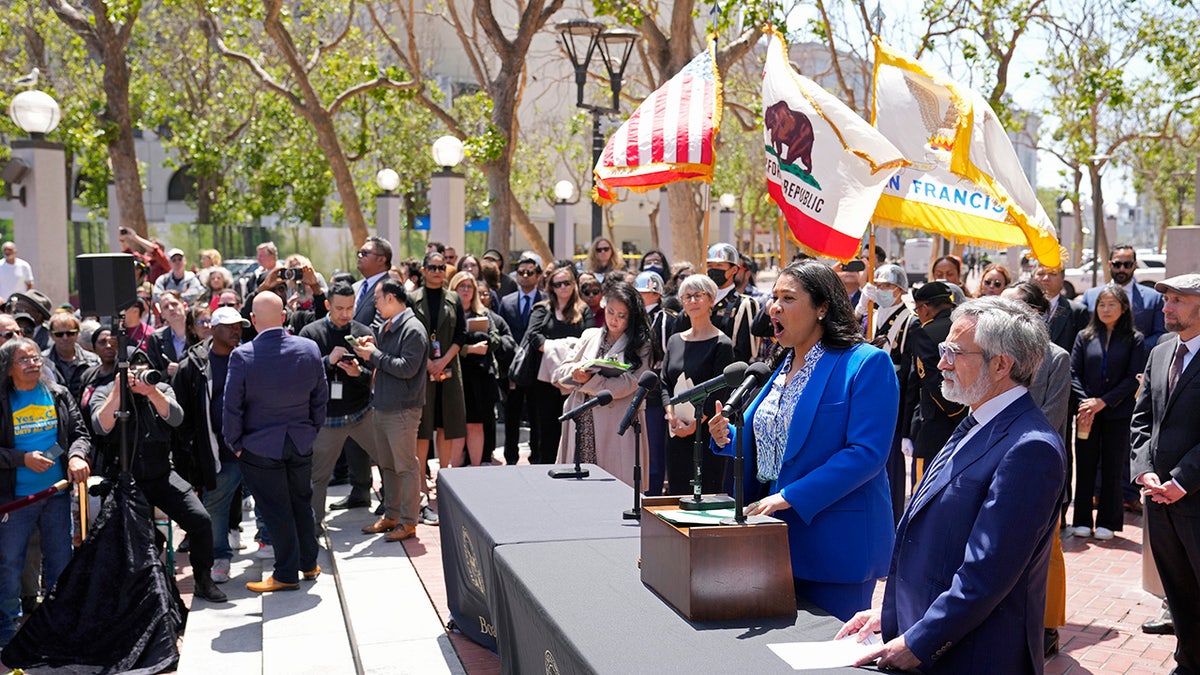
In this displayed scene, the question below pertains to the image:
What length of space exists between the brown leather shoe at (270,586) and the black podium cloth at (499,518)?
170 centimetres

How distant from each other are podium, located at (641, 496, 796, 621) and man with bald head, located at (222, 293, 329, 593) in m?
4.22

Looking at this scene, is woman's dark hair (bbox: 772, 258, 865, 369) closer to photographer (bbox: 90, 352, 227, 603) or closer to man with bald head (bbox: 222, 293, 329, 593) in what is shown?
man with bald head (bbox: 222, 293, 329, 593)

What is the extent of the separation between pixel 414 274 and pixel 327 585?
3241mm

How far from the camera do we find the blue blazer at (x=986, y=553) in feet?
9.47

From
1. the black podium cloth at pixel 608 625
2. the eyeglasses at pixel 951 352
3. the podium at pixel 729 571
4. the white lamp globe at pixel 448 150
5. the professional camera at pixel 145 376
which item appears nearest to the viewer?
the black podium cloth at pixel 608 625

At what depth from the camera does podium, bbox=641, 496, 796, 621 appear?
3.27m

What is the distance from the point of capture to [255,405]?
23.0ft

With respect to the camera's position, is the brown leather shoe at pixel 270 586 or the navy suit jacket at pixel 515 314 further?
the navy suit jacket at pixel 515 314

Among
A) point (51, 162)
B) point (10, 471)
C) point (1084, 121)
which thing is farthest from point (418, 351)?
point (1084, 121)

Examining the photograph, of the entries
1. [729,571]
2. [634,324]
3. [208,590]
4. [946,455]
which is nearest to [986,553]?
[946,455]

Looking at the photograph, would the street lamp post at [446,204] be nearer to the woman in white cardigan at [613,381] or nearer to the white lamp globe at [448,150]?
the white lamp globe at [448,150]

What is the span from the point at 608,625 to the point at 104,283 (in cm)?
459

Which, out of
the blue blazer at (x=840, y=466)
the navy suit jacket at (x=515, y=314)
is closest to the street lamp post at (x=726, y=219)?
the navy suit jacket at (x=515, y=314)

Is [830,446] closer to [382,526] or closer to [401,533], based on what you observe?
[401,533]
